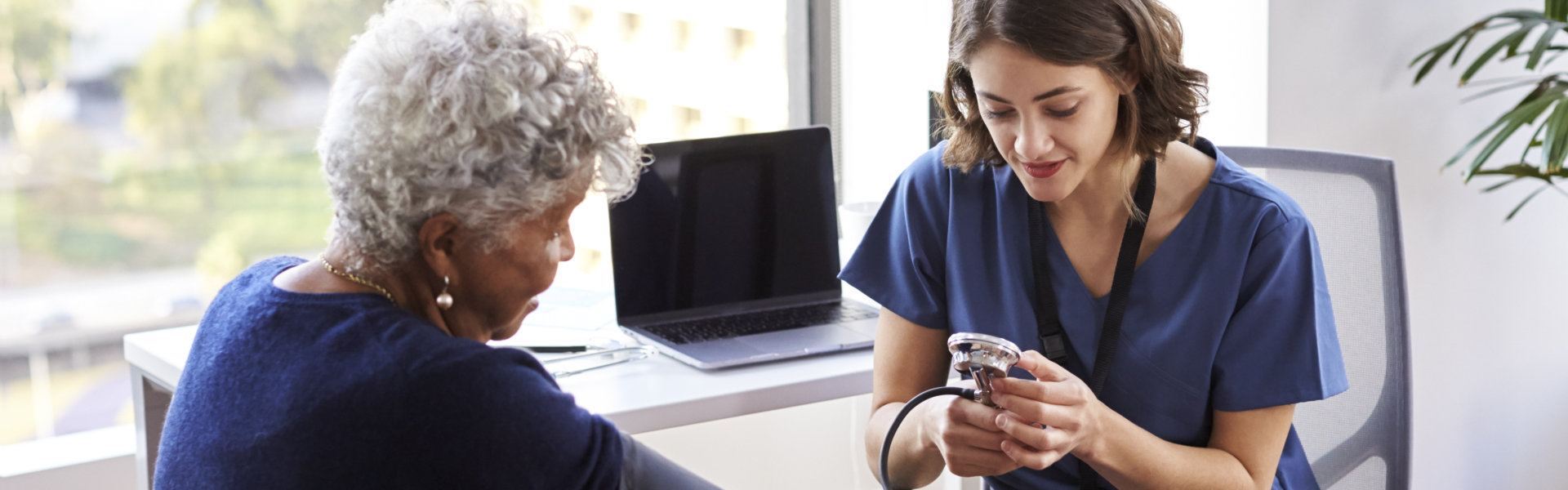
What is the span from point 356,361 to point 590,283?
55.6 inches

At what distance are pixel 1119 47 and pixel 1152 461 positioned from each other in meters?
0.41

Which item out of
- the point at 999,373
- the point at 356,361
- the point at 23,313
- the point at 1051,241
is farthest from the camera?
Answer: the point at 23,313

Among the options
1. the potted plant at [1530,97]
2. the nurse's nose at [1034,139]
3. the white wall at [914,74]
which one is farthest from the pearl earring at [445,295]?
the potted plant at [1530,97]

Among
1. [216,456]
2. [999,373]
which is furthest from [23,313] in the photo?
[999,373]

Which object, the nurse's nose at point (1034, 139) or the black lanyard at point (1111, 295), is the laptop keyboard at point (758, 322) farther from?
the nurse's nose at point (1034, 139)

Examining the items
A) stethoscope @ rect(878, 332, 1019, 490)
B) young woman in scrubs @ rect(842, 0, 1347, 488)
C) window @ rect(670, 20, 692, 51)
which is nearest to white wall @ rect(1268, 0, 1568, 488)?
young woman in scrubs @ rect(842, 0, 1347, 488)

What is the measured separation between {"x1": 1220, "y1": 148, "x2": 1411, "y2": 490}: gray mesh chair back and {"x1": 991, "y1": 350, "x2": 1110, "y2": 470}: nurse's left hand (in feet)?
1.46

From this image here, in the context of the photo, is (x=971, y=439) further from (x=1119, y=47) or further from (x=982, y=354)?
(x=1119, y=47)

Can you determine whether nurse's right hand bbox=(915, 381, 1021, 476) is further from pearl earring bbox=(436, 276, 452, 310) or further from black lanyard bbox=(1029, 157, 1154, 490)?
pearl earring bbox=(436, 276, 452, 310)

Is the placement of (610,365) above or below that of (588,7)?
below

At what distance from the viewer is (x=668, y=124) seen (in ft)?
9.73

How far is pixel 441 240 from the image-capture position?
2.95 ft

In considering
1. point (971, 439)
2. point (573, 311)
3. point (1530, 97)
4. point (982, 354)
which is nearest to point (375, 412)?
point (982, 354)

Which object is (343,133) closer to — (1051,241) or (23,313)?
(1051,241)
